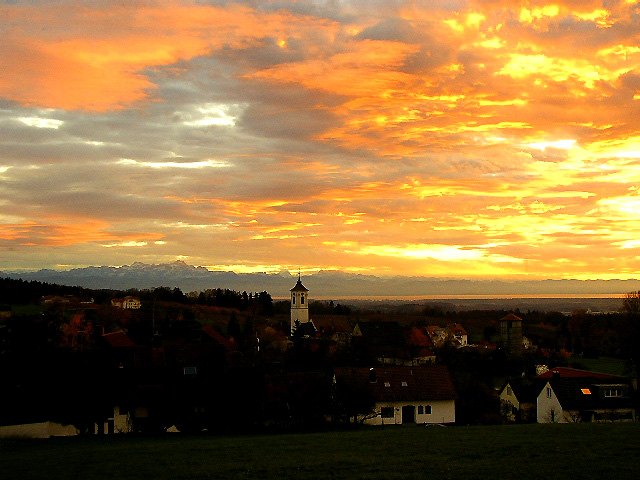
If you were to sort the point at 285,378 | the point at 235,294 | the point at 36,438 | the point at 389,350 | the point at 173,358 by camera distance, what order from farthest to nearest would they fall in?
the point at 235,294 → the point at 389,350 → the point at 173,358 → the point at 285,378 → the point at 36,438

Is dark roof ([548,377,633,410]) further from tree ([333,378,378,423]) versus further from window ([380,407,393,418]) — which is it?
tree ([333,378,378,423])

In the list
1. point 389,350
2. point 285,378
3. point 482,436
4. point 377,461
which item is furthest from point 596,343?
point 377,461

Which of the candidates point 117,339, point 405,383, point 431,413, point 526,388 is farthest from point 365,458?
point 117,339

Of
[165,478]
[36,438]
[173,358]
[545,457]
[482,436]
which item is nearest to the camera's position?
[165,478]

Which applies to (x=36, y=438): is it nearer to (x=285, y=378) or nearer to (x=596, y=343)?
(x=285, y=378)

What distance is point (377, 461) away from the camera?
722 inches

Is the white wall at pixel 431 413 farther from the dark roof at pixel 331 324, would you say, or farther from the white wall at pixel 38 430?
the dark roof at pixel 331 324

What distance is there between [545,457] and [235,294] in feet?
425

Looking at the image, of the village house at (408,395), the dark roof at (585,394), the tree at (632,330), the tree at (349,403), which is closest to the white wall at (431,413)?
the village house at (408,395)

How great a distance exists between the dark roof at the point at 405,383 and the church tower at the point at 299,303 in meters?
66.3

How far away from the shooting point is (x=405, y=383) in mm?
44281

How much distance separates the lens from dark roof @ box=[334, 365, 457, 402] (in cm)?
4289

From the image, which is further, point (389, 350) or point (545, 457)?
point (389, 350)

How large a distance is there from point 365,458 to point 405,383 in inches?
1019
